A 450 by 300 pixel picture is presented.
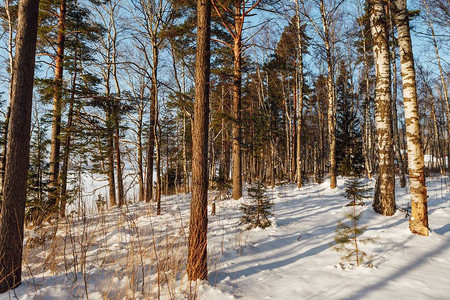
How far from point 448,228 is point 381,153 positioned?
192 centimetres

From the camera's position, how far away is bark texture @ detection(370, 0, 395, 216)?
507 centimetres

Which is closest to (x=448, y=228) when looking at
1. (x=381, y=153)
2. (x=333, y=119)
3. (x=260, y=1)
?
(x=381, y=153)

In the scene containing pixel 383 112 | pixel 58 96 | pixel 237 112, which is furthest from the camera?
pixel 237 112

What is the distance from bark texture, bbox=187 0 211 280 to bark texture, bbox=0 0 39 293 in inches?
96.9

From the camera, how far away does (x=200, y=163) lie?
3072 mm

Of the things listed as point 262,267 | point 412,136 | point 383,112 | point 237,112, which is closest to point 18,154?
point 262,267

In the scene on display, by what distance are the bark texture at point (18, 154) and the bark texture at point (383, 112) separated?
716 cm

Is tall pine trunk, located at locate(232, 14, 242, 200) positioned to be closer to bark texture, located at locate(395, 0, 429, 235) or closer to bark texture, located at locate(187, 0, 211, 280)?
bark texture, located at locate(187, 0, 211, 280)

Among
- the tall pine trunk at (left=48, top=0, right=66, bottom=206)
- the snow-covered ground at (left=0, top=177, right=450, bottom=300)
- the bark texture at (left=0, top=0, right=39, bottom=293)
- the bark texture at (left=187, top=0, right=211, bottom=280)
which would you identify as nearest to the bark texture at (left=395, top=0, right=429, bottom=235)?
the snow-covered ground at (left=0, top=177, right=450, bottom=300)

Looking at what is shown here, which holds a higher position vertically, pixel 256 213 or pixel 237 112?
pixel 237 112

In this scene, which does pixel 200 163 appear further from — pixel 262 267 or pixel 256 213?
pixel 256 213

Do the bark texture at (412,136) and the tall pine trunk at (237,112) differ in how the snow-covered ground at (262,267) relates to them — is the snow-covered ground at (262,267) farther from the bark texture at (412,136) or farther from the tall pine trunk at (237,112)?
the tall pine trunk at (237,112)

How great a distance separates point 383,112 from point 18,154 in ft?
24.4

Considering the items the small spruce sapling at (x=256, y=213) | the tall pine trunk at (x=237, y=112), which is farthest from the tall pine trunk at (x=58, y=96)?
the small spruce sapling at (x=256, y=213)
